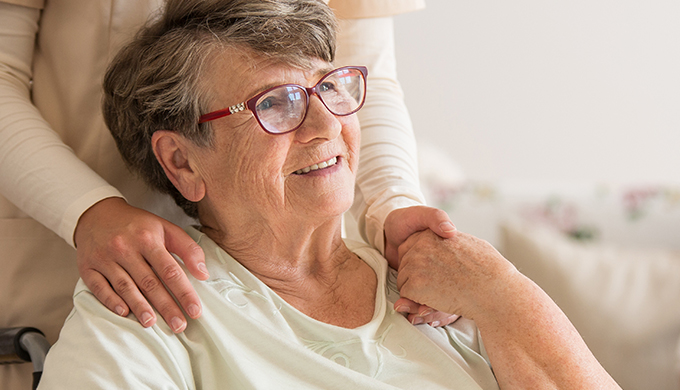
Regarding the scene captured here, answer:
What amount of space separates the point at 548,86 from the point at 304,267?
166 cm

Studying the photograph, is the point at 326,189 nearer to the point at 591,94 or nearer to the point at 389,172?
the point at 389,172

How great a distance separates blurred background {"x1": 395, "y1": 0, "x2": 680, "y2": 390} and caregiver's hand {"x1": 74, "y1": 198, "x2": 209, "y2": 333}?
1281mm

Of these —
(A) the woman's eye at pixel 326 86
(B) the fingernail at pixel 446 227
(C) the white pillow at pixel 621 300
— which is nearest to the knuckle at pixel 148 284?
(A) the woman's eye at pixel 326 86

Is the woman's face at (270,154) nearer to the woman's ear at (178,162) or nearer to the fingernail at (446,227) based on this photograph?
the woman's ear at (178,162)

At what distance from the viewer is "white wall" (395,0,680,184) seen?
2400mm

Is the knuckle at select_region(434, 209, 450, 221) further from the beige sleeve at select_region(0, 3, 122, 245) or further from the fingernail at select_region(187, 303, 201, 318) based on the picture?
the beige sleeve at select_region(0, 3, 122, 245)

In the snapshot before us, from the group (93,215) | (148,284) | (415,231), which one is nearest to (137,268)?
(148,284)

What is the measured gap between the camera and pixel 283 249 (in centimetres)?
129

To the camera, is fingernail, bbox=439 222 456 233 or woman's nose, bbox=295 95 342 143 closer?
woman's nose, bbox=295 95 342 143

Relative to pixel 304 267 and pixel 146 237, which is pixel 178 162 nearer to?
pixel 146 237

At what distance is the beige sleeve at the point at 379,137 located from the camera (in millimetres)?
1519

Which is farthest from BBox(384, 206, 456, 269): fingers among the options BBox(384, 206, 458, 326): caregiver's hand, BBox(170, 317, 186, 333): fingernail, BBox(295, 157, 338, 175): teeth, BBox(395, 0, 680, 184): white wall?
BBox(395, 0, 680, 184): white wall

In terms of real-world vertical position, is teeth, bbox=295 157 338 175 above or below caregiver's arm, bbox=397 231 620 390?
above

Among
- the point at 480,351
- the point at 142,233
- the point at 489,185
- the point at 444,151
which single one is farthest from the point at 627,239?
the point at 142,233
